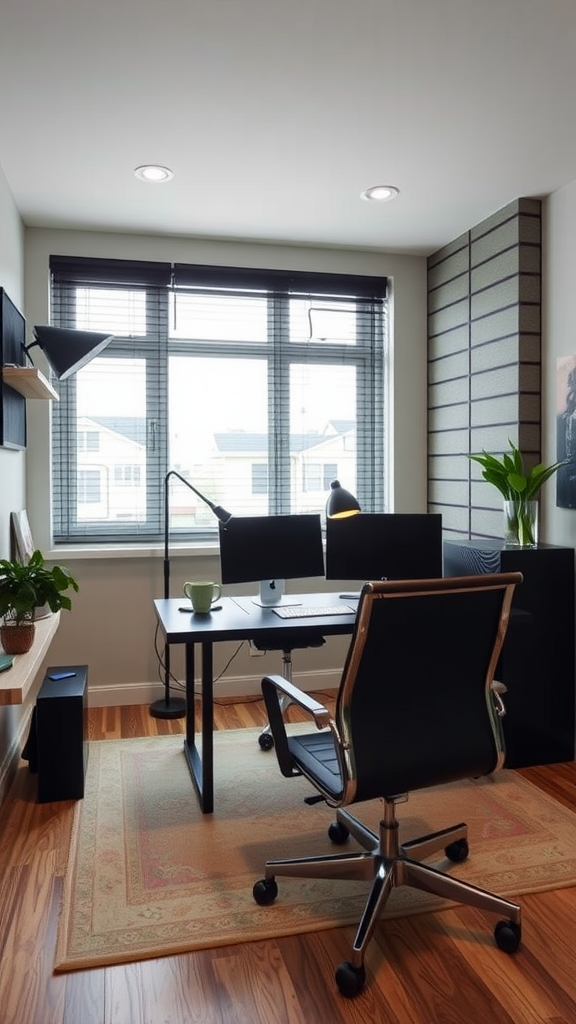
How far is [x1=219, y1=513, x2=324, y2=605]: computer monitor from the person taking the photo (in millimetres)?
3086

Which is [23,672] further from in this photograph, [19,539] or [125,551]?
[125,551]

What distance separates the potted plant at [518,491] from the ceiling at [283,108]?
4.11 feet

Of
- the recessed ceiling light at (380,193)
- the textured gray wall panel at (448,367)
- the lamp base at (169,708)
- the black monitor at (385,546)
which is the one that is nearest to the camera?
the black monitor at (385,546)

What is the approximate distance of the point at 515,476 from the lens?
3053mm

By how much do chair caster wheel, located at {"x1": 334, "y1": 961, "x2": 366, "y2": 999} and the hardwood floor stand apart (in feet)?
0.07

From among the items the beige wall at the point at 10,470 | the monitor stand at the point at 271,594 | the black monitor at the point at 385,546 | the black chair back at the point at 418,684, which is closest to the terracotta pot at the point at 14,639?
the beige wall at the point at 10,470

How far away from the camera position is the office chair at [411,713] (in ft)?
5.60

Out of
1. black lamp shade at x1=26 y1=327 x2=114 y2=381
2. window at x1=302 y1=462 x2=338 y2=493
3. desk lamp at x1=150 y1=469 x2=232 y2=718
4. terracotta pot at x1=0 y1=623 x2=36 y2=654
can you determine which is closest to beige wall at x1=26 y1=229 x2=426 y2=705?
desk lamp at x1=150 y1=469 x2=232 y2=718

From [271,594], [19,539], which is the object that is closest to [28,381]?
[19,539]

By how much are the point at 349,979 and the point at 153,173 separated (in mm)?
2972

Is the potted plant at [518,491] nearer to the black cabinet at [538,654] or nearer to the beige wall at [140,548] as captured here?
the black cabinet at [538,654]

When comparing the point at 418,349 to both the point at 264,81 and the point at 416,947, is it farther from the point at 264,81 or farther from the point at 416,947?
the point at 416,947

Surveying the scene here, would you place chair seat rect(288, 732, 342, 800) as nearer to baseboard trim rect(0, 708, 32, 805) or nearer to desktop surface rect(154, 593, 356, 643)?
desktop surface rect(154, 593, 356, 643)

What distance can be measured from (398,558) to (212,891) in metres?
1.54
